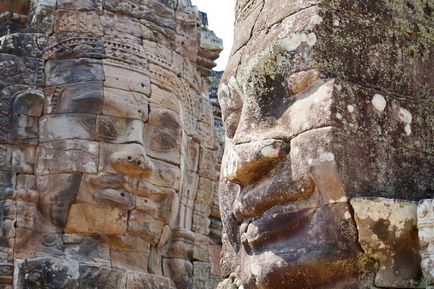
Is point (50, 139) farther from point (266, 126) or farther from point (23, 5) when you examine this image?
point (266, 126)

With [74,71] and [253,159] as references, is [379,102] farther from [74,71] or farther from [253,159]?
[74,71]

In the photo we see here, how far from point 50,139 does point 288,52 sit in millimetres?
6571

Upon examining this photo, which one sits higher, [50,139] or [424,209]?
[50,139]

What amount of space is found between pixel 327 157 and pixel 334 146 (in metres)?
0.05

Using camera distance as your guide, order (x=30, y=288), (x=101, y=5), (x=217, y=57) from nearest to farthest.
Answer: (x=30, y=288), (x=101, y=5), (x=217, y=57)

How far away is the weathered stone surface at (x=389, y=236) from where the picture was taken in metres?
3.42

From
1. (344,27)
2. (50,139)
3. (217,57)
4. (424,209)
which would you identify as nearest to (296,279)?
(424,209)

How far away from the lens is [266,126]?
3.84 m

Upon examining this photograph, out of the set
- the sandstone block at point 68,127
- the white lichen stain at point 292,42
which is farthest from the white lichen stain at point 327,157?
the sandstone block at point 68,127

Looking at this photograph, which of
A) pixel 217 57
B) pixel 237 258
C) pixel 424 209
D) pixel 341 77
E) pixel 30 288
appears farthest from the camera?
pixel 217 57

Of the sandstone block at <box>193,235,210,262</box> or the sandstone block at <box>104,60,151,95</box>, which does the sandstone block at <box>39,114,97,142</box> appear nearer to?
the sandstone block at <box>104,60,151,95</box>

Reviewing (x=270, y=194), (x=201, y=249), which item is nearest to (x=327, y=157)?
(x=270, y=194)

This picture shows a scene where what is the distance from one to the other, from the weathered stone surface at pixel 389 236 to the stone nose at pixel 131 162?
6619 mm

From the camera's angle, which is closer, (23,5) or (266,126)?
(266,126)
